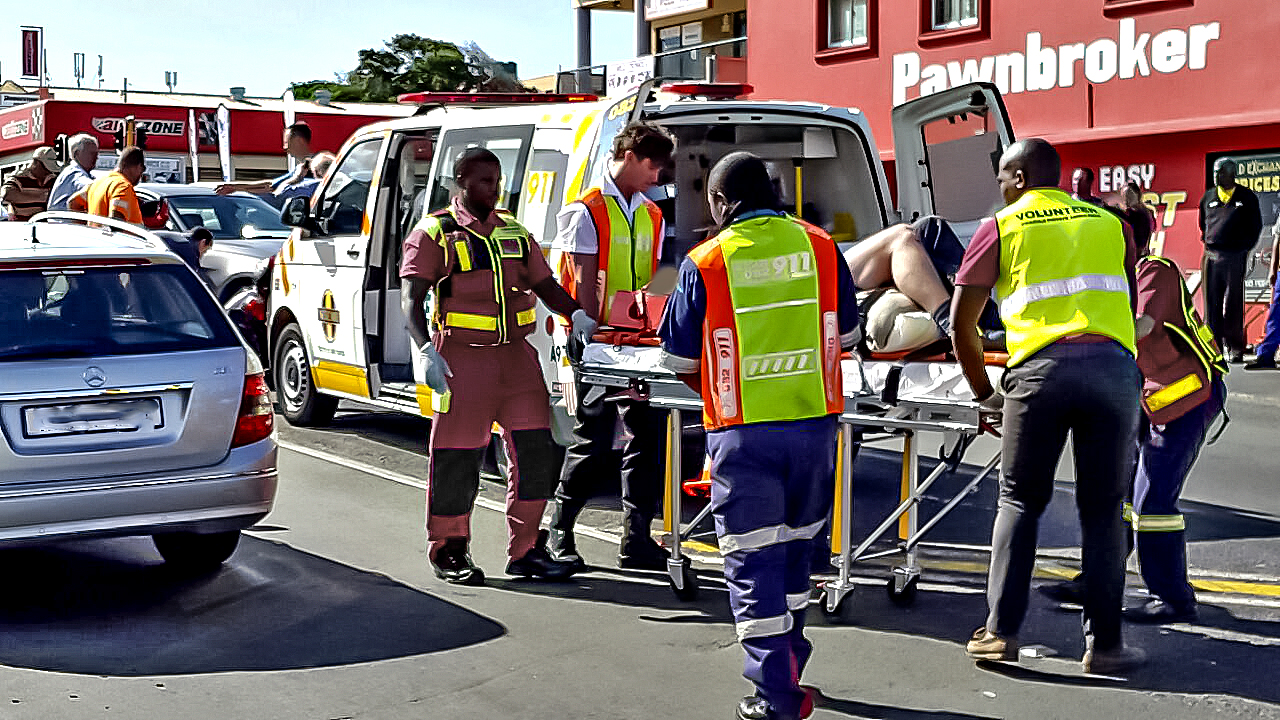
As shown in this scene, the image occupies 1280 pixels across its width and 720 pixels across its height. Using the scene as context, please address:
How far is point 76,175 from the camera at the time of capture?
1332 cm

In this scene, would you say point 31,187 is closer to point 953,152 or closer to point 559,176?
point 559,176

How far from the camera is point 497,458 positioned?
9.54 m

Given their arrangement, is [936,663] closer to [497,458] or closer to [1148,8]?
[497,458]

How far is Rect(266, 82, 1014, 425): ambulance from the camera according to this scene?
851 centimetres

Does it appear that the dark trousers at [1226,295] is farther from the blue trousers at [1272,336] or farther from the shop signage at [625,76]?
the shop signage at [625,76]

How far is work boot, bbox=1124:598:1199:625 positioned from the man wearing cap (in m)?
11.6

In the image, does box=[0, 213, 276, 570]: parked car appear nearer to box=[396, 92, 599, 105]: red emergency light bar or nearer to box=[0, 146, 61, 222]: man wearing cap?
box=[396, 92, 599, 105]: red emergency light bar

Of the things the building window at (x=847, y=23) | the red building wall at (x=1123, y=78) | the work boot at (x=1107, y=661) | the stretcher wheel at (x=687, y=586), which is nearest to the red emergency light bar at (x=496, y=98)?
the stretcher wheel at (x=687, y=586)

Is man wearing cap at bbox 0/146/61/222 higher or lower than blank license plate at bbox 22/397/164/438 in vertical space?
higher

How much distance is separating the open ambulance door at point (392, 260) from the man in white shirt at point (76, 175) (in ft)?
13.6

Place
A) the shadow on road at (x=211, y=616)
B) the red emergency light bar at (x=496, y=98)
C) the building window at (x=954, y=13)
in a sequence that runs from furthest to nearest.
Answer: the building window at (x=954, y=13), the red emergency light bar at (x=496, y=98), the shadow on road at (x=211, y=616)

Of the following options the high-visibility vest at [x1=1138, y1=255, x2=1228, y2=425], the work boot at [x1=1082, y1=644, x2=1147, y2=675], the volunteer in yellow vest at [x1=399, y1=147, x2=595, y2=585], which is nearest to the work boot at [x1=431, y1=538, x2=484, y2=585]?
the volunteer in yellow vest at [x1=399, y1=147, x2=595, y2=585]

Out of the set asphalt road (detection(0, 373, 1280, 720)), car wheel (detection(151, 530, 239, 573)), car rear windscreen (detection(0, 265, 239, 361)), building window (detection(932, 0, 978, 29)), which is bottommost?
asphalt road (detection(0, 373, 1280, 720))

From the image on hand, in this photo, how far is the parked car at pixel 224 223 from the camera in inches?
559
